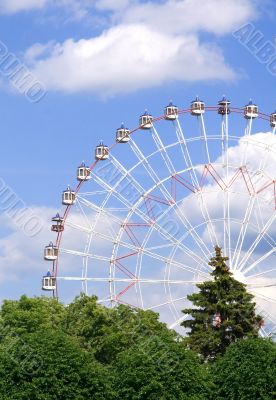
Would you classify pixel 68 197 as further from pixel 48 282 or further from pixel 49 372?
pixel 49 372

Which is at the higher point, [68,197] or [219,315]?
[68,197]

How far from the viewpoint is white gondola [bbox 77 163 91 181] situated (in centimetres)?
6712

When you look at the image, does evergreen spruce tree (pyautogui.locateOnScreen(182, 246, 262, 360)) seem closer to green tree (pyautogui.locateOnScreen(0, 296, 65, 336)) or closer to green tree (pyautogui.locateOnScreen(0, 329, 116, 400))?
green tree (pyautogui.locateOnScreen(0, 296, 65, 336))

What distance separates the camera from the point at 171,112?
68.7m

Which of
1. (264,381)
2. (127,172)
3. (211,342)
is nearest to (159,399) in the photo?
(264,381)

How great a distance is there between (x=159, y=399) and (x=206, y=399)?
2839 millimetres

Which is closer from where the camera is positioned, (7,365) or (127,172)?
(7,365)

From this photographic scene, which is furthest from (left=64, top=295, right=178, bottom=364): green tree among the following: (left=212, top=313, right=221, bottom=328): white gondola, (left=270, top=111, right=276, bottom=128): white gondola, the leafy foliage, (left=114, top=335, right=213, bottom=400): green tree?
(left=270, top=111, right=276, bottom=128): white gondola

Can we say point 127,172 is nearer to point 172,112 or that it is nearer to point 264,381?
point 172,112

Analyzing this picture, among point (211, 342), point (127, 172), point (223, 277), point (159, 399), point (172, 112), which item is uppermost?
point (172, 112)

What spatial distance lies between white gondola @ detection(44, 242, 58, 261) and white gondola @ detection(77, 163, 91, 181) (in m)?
4.68

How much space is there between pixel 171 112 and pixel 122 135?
346cm

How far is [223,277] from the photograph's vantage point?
59.6m

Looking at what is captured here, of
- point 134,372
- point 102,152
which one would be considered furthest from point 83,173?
point 134,372
